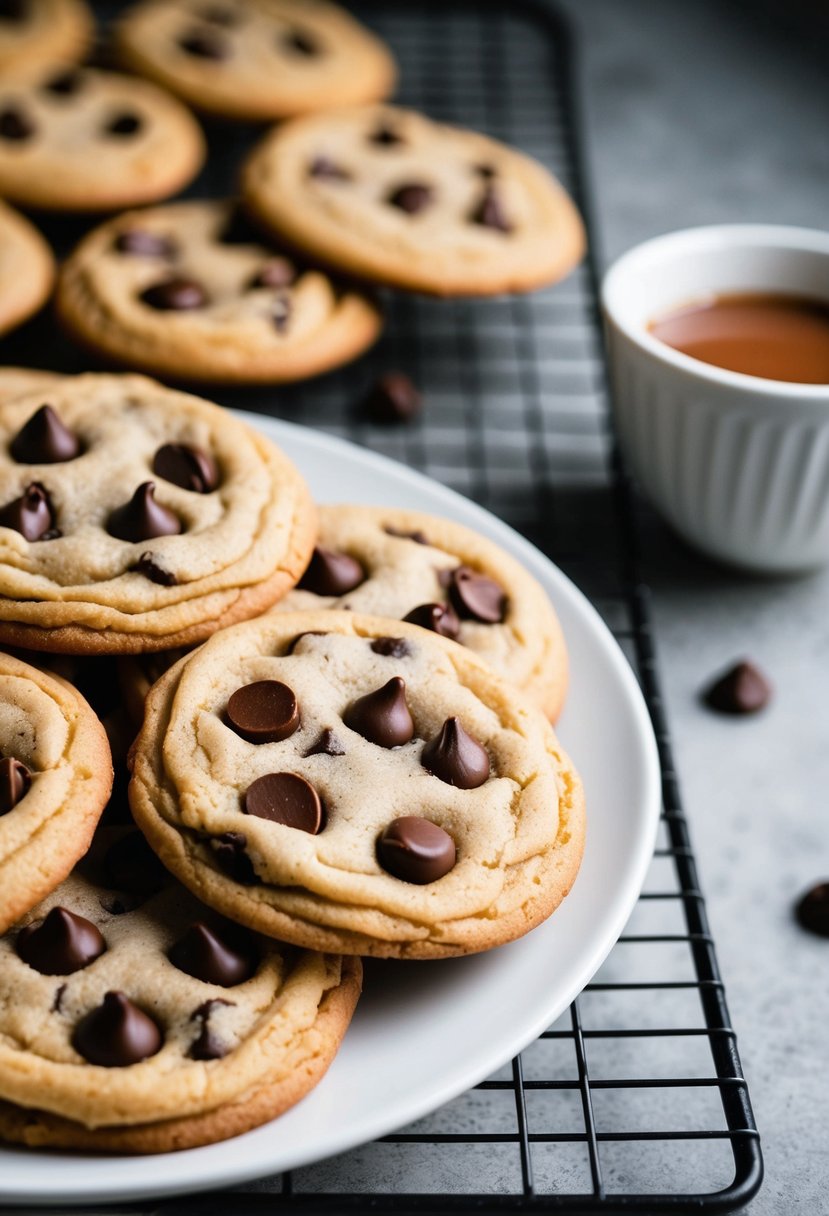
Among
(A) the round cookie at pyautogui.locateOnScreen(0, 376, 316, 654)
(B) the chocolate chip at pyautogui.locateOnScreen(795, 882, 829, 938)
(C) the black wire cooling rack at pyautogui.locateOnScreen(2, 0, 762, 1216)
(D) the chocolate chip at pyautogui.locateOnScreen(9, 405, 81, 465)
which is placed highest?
(D) the chocolate chip at pyautogui.locateOnScreen(9, 405, 81, 465)

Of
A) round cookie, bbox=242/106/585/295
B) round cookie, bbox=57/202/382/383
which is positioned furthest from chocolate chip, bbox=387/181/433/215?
round cookie, bbox=57/202/382/383

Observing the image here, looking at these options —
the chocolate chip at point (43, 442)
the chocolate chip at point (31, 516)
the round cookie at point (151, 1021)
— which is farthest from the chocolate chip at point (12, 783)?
the chocolate chip at point (43, 442)

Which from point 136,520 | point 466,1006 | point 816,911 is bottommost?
point 816,911

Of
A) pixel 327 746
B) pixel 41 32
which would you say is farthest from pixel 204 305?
pixel 327 746

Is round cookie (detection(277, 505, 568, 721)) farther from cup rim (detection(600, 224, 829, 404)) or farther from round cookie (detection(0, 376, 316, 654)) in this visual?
cup rim (detection(600, 224, 829, 404))

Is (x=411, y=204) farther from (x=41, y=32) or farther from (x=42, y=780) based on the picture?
(x=42, y=780)

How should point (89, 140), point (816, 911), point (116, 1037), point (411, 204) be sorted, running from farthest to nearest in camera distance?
1. point (89, 140)
2. point (411, 204)
3. point (816, 911)
4. point (116, 1037)
